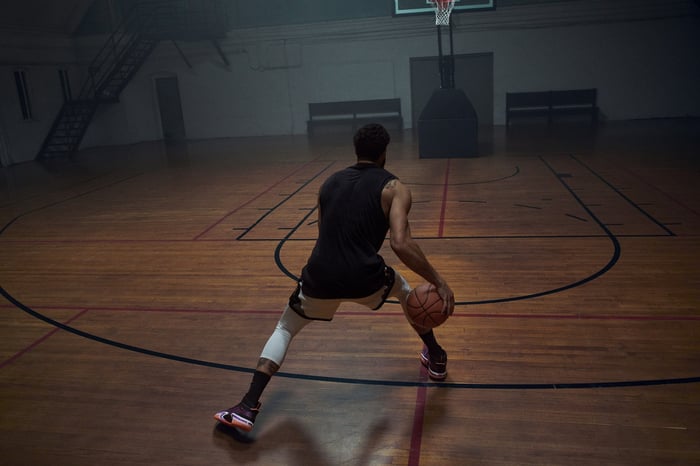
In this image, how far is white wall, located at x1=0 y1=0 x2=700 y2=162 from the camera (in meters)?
16.1

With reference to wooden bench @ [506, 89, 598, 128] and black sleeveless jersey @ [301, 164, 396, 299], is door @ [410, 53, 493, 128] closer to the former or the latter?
wooden bench @ [506, 89, 598, 128]

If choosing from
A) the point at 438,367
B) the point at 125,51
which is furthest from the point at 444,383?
the point at 125,51

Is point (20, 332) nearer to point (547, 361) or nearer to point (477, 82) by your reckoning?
point (547, 361)

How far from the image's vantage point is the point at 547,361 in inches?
140

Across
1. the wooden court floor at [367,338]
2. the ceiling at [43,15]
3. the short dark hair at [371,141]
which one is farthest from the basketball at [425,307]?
the ceiling at [43,15]

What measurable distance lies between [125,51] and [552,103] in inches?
523

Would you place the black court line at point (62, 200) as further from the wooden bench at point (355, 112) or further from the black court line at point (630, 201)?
the black court line at point (630, 201)

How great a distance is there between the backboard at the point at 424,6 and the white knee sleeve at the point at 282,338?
39.3 feet

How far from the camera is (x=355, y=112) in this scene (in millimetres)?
18047

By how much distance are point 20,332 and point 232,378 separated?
203 centimetres

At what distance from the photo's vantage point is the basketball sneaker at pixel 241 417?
2.90m

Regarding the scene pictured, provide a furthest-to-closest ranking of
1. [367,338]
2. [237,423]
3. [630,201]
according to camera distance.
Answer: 1. [630,201]
2. [367,338]
3. [237,423]

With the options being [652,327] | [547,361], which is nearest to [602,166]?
[652,327]

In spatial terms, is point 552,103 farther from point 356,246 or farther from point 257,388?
point 257,388
